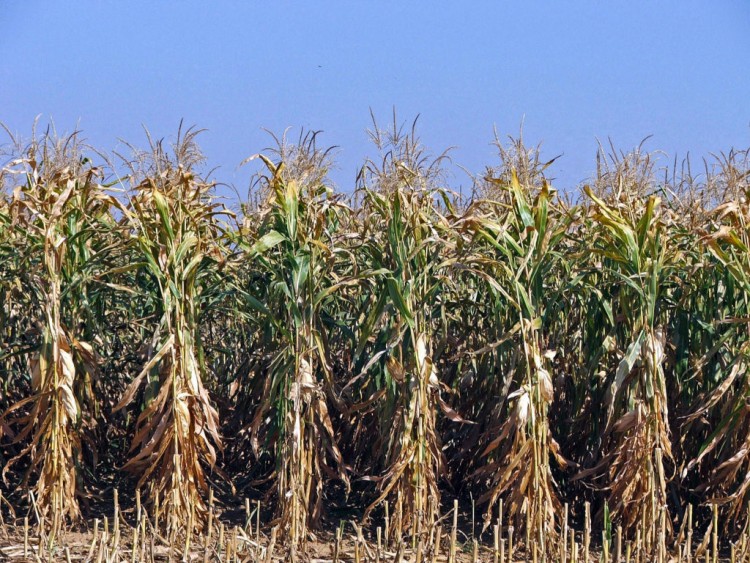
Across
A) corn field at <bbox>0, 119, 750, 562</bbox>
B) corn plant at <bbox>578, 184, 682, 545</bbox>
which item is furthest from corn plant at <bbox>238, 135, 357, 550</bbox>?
corn plant at <bbox>578, 184, 682, 545</bbox>

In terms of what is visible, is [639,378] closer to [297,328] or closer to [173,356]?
[297,328]

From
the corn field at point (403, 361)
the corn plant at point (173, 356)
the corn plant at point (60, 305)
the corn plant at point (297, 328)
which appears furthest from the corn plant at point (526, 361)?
the corn plant at point (60, 305)

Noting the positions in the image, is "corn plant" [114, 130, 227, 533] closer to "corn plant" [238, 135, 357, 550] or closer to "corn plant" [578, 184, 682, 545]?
"corn plant" [238, 135, 357, 550]

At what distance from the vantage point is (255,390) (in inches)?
254

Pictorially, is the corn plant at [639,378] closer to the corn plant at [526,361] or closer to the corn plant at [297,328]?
the corn plant at [526,361]

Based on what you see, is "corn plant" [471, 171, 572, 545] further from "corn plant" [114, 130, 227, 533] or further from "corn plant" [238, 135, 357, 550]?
"corn plant" [114, 130, 227, 533]

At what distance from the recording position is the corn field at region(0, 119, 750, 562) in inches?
225

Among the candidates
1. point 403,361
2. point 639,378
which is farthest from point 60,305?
point 639,378

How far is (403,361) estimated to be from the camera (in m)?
5.92

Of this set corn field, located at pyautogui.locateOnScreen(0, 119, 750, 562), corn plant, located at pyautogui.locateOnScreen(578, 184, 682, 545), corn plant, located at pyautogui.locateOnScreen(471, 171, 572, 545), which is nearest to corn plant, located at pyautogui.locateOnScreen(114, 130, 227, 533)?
corn field, located at pyautogui.locateOnScreen(0, 119, 750, 562)

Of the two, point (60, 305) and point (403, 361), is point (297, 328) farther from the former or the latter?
point (60, 305)

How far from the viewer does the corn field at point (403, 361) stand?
5.71m

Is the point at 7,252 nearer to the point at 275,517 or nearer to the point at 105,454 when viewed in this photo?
the point at 105,454

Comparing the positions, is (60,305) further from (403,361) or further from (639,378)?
(639,378)
